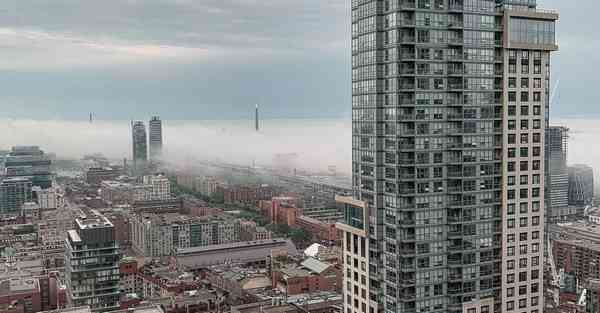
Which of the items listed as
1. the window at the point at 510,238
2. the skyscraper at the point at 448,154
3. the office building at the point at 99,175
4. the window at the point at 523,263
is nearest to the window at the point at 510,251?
the skyscraper at the point at 448,154

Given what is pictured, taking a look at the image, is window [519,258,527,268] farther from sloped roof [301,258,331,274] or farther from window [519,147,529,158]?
sloped roof [301,258,331,274]

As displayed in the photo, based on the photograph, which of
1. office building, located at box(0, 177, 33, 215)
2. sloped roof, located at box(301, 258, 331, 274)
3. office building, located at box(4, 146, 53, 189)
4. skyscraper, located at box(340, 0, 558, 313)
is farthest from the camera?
office building, located at box(4, 146, 53, 189)

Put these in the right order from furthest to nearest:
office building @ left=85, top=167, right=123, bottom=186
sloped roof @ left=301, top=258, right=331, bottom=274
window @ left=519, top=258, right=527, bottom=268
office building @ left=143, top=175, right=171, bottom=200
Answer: office building @ left=85, top=167, right=123, bottom=186 → office building @ left=143, top=175, right=171, bottom=200 → sloped roof @ left=301, top=258, right=331, bottom=274 → window @ left=519, top=258, right=527, bottom=268

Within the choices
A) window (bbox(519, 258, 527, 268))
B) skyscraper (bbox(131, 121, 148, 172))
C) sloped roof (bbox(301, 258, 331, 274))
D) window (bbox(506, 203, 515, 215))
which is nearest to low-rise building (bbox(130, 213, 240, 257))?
sloped roof (bbox(301, 258, 331, 274))

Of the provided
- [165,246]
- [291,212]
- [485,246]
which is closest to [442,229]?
[485,246]

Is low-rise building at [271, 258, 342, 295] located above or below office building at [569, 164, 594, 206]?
below

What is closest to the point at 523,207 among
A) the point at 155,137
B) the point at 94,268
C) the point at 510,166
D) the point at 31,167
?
the point at 510,166
